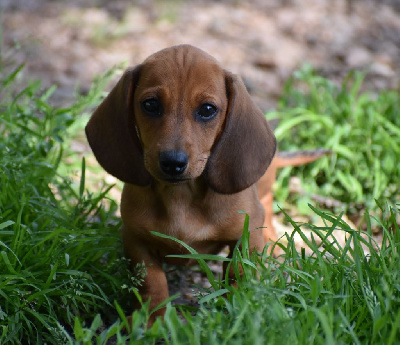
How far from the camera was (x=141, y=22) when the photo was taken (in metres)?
8.16

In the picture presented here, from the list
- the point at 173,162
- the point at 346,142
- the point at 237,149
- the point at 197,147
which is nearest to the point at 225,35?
the point at 346,142

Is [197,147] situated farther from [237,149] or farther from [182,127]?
[237,149]

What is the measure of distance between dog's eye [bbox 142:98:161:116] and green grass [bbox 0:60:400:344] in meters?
0.71

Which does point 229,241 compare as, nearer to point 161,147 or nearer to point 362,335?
point 161,147

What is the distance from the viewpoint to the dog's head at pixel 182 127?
3119 millimetres

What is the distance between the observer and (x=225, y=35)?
8.15 metres

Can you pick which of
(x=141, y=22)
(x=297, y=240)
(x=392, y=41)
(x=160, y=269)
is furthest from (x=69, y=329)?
(x=392, y=41)

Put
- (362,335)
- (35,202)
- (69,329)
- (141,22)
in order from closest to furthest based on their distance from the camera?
(362,335), (69,329), (35,202), (141,22)

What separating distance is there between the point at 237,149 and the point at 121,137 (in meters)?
0.61

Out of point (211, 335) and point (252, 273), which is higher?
point (211, 335)

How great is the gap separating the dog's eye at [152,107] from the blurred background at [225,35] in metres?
3.42

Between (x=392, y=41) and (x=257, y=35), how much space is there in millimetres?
1709

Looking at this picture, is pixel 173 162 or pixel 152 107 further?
pixel 152 107

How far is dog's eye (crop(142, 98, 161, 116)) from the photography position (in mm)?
3217
